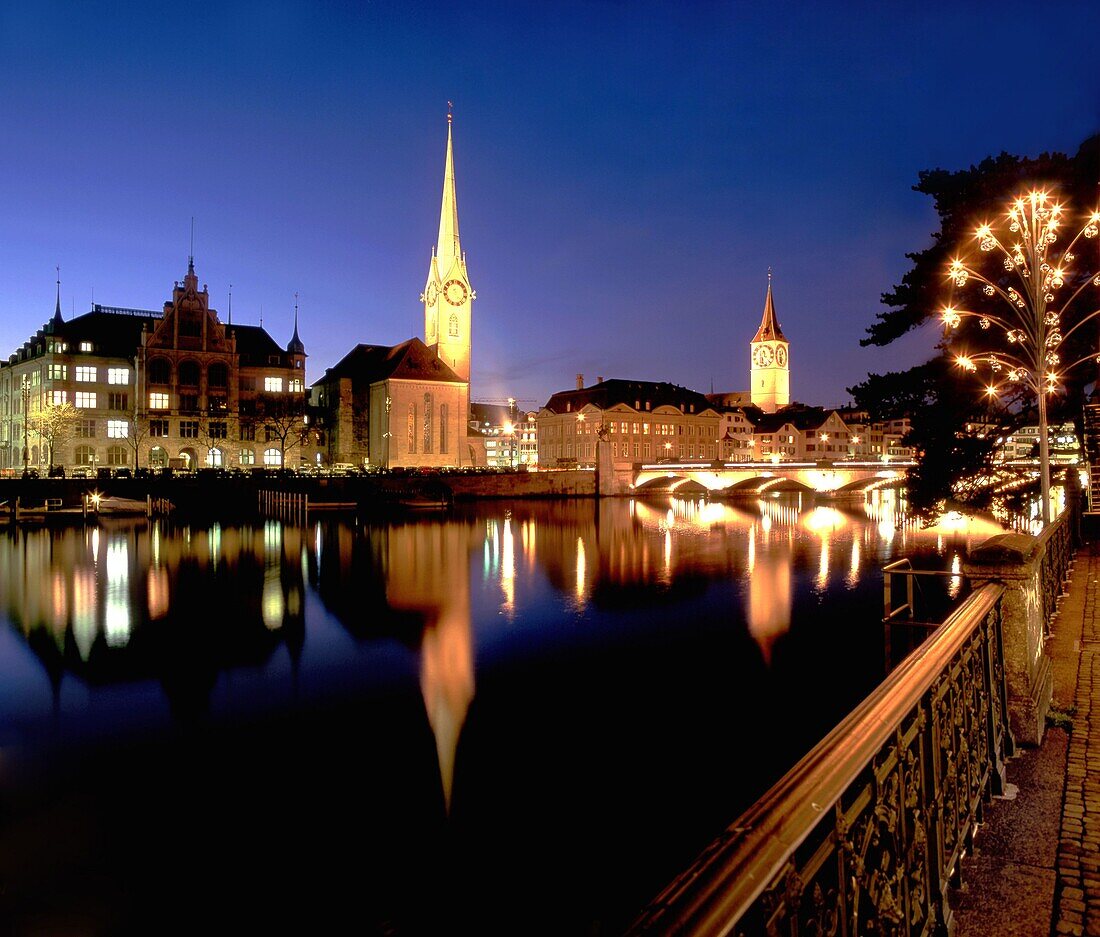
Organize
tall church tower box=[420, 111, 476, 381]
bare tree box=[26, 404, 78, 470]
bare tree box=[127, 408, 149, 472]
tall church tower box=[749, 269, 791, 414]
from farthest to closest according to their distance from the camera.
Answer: tall church tower box=[749, 269, 791, 414], tall church tower box=[420, 111, 476, 381], bare tree box=[127, 408, 149, 472], bare tree box=[26, 404, 78, 470]

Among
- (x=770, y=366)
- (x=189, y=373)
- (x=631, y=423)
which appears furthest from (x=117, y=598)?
(x=770, y=366)

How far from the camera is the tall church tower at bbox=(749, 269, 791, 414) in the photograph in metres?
162

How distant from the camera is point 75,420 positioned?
2766 inches

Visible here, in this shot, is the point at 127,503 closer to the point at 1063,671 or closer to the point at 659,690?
the point at 659,690

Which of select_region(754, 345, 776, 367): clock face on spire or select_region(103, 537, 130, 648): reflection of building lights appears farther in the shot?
select_region(754, 345, 776, 367): clock face on spire

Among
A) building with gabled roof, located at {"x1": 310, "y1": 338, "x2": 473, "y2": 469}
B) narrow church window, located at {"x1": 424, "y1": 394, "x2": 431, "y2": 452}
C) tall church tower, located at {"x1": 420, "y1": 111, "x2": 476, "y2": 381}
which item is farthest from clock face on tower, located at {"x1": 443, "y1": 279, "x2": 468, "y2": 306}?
narrow church window, located at {"x1": 424, "y1": 394, "x2": 431, "y2": 452}

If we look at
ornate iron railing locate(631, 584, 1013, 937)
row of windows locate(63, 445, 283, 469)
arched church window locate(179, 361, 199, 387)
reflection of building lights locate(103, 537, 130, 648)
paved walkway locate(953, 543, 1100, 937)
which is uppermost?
arched church window locate(179, 361, 199, 387)

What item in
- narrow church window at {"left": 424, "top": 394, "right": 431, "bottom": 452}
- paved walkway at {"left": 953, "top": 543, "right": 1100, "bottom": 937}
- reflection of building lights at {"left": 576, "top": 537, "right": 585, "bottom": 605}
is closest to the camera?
paved walkway at {"left": 953, "top": 543, "right": 1100, "bottom": 937}

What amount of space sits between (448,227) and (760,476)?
169 feet

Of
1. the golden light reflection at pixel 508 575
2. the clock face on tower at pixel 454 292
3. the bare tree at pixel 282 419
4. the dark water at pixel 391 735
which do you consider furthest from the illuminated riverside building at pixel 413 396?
the dark water at pixel 391 735

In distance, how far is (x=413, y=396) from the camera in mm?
87438

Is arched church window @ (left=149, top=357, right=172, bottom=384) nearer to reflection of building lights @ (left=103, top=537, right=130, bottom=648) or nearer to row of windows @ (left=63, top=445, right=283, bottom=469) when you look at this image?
row of windows @ (left=63, top=445, right=283, bottom=469)

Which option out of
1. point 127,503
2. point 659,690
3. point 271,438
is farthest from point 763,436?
point 659,690

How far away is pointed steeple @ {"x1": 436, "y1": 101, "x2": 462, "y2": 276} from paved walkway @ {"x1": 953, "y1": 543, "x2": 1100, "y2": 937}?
100870 millimetres
